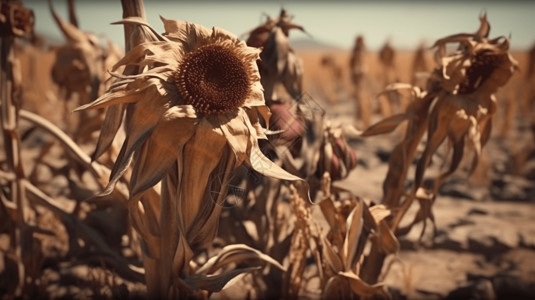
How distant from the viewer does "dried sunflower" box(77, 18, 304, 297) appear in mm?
1124

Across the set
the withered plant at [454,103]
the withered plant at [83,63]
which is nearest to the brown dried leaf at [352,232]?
the withered plant at [454,103]

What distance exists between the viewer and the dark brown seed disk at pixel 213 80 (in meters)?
1.14

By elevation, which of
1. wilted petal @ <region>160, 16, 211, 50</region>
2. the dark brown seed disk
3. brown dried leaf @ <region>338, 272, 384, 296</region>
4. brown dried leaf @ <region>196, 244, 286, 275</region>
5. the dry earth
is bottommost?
the dry earth

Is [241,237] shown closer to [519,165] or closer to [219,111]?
[219,111]

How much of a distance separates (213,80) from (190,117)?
0.37 feet

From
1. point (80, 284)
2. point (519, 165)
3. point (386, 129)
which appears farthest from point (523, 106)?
point (80, 284)

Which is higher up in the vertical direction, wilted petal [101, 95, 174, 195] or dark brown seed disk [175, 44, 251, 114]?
dark brown seed disk [175, 44, 251, 114]

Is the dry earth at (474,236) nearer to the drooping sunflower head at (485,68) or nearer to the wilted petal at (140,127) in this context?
the drooping sunflower head at (485,68)

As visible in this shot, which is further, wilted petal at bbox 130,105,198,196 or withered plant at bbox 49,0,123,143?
withered plant at bbox 49,0,123,143

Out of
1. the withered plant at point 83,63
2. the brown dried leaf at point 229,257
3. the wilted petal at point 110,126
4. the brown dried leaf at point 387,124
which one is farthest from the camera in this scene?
the withered plant at point 83,63

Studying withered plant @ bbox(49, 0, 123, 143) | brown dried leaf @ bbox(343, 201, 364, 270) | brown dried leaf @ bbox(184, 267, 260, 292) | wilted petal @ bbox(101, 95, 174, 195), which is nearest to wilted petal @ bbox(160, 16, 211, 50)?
wilted petal @ bbox(101, 95, 174, 195)

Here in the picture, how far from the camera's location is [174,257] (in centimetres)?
137

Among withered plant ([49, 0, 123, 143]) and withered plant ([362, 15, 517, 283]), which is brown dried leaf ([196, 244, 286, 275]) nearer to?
withered plant ([362, 15, 517, 283])

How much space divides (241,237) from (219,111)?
0.91 m
